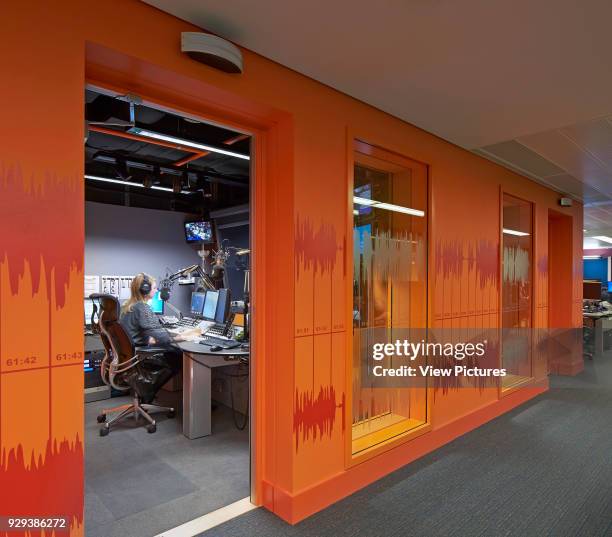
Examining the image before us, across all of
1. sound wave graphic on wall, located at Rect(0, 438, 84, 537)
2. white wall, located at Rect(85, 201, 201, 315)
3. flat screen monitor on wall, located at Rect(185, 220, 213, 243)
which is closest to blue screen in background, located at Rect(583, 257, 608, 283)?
flat screen monitor on wall, located at Rect(185, 220, 213, 243)

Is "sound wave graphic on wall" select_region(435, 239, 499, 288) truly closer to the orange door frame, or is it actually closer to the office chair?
the orange door frame

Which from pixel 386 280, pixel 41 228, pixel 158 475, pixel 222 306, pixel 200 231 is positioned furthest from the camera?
pixel 200 231

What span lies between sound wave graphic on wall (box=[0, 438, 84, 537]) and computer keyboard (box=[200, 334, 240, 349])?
2.01 metres

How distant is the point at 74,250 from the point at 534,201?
5.26 meters

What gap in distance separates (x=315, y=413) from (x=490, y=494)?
1360 millimetres

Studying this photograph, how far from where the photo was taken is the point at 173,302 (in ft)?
23.2

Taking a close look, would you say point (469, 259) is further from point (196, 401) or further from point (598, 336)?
point (598, 336)

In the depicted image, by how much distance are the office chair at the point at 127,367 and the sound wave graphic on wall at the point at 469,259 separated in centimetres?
296

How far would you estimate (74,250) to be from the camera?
1.73 metres

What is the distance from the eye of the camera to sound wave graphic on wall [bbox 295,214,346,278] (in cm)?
256

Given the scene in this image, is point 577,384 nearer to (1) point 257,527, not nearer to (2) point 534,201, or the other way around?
(2) point 534,201

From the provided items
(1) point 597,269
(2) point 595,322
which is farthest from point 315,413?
(1) point 597,269

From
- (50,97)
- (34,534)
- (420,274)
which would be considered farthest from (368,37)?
(34,534)

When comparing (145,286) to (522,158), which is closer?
(522,158)
